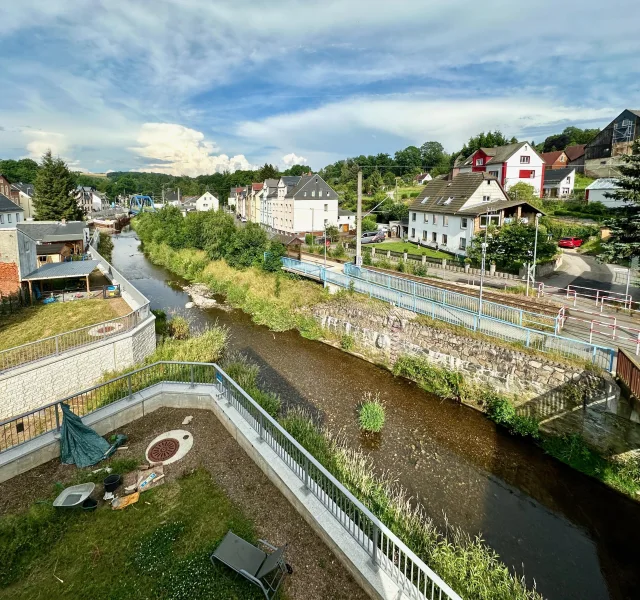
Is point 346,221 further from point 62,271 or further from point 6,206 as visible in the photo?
point 6,206

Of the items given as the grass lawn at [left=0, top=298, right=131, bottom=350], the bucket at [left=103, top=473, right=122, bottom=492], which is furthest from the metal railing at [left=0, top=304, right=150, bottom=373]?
the bucket at [left=103, top=473, right=122, bottom=492]

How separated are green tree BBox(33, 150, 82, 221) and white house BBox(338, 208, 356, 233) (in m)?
35.9

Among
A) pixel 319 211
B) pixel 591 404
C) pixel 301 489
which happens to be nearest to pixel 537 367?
pixel 591 404

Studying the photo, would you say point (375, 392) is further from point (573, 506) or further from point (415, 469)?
point (573, 506)

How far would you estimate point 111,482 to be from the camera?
303 inches

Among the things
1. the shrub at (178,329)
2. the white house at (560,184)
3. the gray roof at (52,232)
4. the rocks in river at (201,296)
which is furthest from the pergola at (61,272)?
the white house at (560,184)

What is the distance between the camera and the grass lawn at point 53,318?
17.2 m

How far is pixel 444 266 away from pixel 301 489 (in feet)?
79.4

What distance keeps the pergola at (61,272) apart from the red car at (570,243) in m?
37.3

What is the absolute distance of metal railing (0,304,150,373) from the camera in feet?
43.9

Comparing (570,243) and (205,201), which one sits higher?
(205,201)

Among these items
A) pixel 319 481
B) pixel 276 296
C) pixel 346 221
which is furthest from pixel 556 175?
pixel 319 481

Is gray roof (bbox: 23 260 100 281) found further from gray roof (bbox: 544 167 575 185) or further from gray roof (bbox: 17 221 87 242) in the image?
gray roof (bbox: 544 167 575 185)

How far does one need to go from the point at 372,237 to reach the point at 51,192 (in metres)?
41.3
